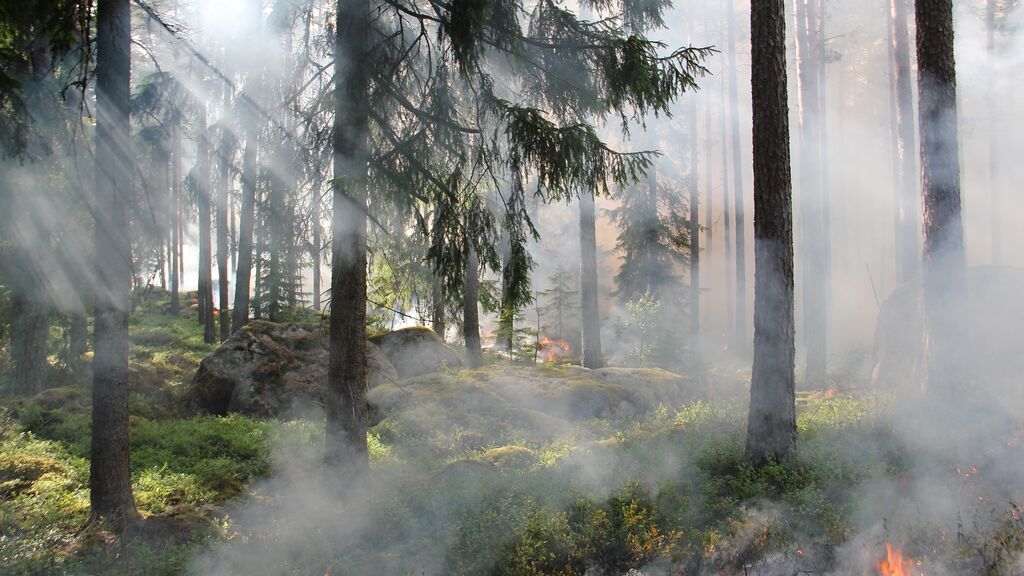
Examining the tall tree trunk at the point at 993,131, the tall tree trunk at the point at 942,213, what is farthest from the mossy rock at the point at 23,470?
the tall tree trunk at the point at 993,131

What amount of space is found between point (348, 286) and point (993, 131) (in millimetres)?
32632

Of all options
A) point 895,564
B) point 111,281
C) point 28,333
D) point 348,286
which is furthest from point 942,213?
point 28,333

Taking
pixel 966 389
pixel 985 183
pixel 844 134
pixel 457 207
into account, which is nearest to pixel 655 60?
pixel 457 207

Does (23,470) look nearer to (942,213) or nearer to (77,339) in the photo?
(77,339)

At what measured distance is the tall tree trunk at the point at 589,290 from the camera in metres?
15.9

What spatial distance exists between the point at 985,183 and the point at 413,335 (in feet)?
107

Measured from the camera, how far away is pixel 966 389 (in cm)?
895

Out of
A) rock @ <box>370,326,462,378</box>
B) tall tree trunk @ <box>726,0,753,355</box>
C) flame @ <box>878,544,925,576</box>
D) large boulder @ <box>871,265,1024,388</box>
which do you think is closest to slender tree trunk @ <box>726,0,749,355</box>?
tall tree trunk @ <box>726,0,753,355</box>

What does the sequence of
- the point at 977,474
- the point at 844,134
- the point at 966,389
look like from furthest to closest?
the point at 844,134 → the point at 966,389 → the point at 977,474

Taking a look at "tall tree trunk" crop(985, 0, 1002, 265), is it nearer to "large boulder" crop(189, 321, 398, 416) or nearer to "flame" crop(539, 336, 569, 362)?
"flame" crop(539, 336, 569, 362)

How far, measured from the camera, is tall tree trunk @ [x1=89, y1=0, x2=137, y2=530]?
6492mm

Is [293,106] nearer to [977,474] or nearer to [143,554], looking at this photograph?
[143,554]

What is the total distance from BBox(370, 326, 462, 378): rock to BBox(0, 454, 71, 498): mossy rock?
6.82m

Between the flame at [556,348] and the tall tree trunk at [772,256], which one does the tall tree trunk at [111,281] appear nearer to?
the tall tree trunk at [772,256]
